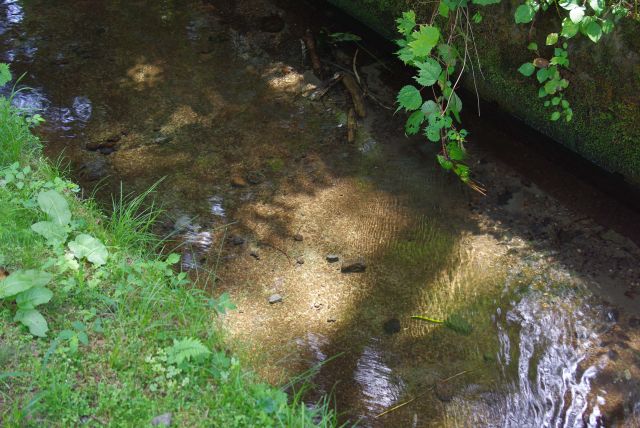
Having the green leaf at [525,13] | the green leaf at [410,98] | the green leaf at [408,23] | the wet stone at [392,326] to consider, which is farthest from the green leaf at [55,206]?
the green leaf at [525,13]

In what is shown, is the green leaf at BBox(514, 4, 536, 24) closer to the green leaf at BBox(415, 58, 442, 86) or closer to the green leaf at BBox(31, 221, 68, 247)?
the green leaf at BBox(415, 58, 442, 86)

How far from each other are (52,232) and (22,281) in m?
0.46

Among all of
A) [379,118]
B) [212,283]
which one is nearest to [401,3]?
[379,118]

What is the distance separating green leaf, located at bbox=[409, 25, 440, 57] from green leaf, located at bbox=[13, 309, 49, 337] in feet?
7.64

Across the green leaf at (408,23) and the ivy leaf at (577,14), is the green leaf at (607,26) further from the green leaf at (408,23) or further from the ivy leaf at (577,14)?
the green leaf at (408,23)

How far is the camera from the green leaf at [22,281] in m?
2.47

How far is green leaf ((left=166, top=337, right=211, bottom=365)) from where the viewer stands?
2.45m

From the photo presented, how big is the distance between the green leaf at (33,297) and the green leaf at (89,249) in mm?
320

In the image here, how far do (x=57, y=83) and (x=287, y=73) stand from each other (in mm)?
1843

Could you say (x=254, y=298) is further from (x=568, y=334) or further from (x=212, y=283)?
(x=568, y=334)

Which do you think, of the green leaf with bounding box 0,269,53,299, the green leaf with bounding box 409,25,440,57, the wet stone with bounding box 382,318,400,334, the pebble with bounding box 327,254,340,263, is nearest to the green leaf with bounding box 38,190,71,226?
the green leaf with bounding box 0,269,53,299

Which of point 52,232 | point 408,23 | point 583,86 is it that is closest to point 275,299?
point 52,232

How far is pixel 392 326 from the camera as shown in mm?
3119

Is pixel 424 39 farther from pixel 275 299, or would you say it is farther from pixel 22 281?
pixel 22 281
